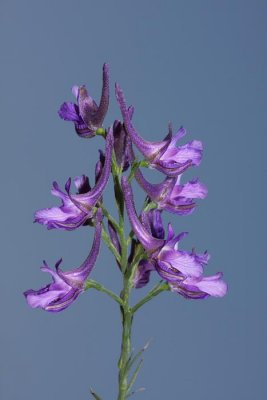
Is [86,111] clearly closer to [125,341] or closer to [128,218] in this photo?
[128,218]

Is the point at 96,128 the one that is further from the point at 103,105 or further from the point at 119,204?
the point at 119,204

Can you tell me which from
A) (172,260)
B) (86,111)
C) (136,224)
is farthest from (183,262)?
(86,111)

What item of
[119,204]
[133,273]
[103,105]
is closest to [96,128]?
[103,105]

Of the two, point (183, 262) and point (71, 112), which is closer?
point (183, 262)

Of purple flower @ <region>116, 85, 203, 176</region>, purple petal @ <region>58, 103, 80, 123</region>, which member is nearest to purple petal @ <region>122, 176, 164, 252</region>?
purple flower @ <region>116, 85, 203, 176</region>

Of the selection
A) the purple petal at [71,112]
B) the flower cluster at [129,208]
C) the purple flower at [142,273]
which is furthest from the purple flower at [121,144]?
the purple flower at [142,273]
